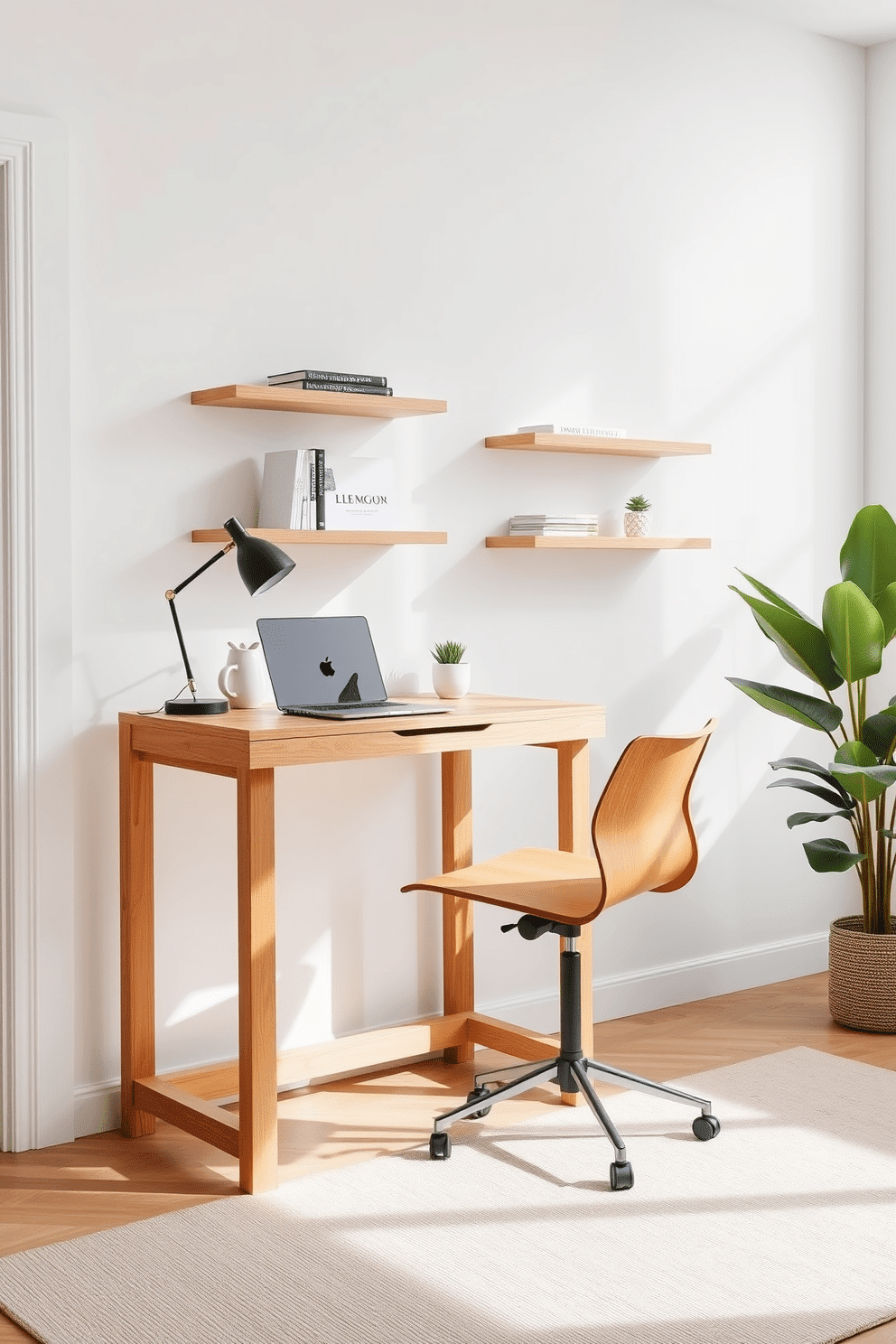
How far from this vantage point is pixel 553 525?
3.77 meters

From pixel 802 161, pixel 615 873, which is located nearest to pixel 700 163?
pixel 802 161

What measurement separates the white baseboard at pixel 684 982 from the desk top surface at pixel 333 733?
94 centimetres

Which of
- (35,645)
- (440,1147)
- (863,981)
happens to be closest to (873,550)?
(863,981)

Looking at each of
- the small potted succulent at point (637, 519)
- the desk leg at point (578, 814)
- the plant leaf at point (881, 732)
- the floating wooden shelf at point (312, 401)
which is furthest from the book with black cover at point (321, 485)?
the plant leaf at point (881, 732)

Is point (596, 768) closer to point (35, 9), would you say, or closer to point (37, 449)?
point (37, 449)

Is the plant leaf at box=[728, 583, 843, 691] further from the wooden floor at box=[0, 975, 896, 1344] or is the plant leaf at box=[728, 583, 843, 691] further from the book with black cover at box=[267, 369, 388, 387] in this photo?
the book with black cover at box=[267, 369, 388, 387]

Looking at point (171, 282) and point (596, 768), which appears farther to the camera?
point (596, 768)

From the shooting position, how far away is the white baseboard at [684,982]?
3.97m

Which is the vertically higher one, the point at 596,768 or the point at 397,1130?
the point at 596,768

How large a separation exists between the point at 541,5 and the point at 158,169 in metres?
1.30

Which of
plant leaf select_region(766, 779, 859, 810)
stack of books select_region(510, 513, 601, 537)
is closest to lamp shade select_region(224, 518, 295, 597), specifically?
stack of books select_region(510, 513, 601, 537)

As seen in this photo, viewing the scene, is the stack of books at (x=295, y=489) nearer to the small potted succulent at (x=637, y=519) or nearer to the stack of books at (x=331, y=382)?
the stack of books at (x=331, y=382)

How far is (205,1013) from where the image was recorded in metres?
3.39

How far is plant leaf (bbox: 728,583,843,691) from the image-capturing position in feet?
13.1
